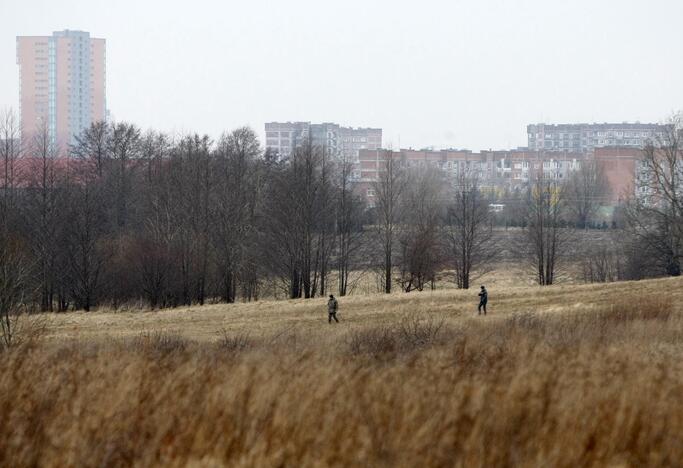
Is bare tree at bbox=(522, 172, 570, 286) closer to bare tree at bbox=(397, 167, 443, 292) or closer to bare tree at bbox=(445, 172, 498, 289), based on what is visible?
bare tree at bbox=(445, 172, 498, 289)

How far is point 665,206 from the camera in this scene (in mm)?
51281

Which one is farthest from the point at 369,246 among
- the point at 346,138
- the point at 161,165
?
the point at 346,138

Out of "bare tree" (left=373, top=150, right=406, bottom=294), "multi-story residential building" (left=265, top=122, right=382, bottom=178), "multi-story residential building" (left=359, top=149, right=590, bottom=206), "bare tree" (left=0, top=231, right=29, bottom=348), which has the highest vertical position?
"multi-story residential building" (left=265, top=122, right=382, bottom=178)

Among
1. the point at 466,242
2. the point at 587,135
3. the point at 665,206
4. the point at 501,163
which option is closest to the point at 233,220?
the point at 466,242

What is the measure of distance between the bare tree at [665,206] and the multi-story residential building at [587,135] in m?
113

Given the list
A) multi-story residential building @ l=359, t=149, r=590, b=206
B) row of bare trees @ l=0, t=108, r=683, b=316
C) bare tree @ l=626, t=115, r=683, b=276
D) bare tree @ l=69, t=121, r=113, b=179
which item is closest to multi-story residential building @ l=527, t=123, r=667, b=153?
multi-story residential building @ l=359, t=149, r=590, b=206

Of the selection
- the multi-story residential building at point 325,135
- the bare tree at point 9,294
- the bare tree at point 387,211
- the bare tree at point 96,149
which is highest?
the multi-story residential building at point 325,135

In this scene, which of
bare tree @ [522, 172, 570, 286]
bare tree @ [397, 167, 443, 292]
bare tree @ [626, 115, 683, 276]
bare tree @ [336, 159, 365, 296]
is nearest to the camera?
bare tree @ [626, 115, 683, 276]

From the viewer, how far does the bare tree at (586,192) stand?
83438 millimetres

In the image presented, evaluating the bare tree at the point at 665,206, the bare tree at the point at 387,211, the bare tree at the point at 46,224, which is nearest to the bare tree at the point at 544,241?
the bare tree at the point at 665,206

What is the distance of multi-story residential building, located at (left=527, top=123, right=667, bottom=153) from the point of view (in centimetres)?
16462

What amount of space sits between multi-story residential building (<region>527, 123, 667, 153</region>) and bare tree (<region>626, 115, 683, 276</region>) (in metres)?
113

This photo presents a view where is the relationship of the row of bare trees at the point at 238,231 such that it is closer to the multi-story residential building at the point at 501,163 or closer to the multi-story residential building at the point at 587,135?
the multi-story residential building at the point at 501,163

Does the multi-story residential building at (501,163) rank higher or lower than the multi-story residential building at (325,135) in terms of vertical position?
lower
